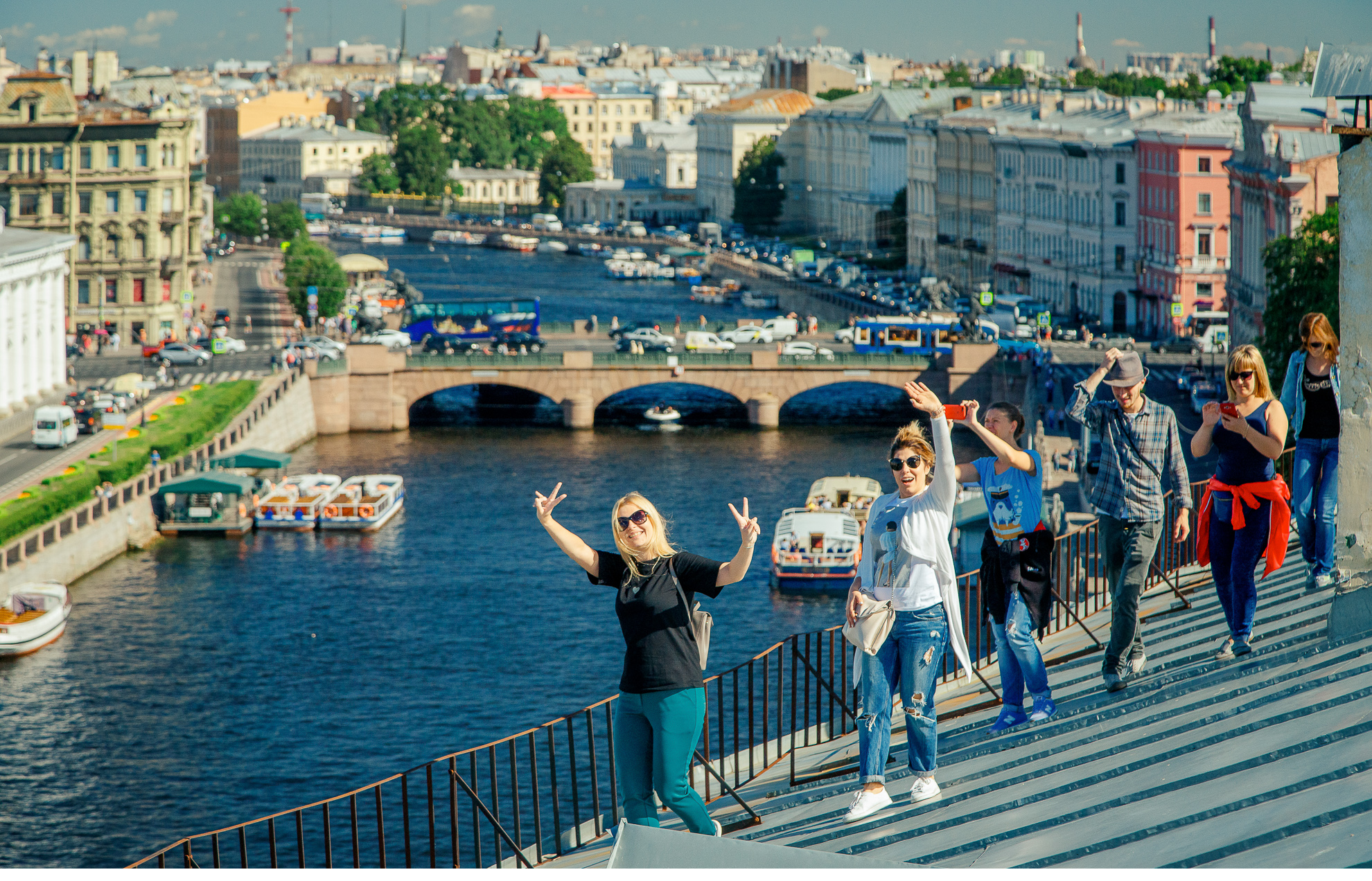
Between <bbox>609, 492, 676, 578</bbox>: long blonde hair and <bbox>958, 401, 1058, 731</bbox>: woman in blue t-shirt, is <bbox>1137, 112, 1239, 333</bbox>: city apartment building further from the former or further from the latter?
<bbox>609, 492, 676, 578</bbox>: long blonde hair

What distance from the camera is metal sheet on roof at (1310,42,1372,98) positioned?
8594 mm

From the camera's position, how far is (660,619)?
7957mm

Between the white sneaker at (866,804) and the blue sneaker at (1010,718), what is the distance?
138 cm

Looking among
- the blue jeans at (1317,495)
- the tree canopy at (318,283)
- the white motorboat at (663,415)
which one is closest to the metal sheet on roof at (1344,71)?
the blue jeans at (1317,495)

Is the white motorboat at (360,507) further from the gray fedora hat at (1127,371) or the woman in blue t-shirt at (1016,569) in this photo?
the gray fedora hat at (1127,371)

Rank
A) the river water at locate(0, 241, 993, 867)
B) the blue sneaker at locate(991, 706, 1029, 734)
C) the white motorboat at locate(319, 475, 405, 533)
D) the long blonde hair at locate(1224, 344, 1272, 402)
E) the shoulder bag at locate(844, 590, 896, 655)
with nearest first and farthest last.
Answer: the shoulder bag at locate(844, 590, 896, 655) → the long blonde hair at locate(1224, 344, 1272, 402) → the blue sneaker at locate(991, 706, 1029, 734) → the river water at locate(0, 241, 993, 867) → the white motorboat at locate(319, 475, 405, 533)

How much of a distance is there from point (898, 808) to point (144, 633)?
29.8 metres

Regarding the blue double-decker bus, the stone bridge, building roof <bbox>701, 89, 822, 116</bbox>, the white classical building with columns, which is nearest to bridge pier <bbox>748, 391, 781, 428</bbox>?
the stone bridge

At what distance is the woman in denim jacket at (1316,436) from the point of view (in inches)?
417

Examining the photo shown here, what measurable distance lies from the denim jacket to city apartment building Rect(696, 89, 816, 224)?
119971 mm

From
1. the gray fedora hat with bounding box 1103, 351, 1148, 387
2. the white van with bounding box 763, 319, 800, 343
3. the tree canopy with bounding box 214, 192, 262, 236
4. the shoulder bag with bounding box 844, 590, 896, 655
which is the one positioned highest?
the tree canopy with bounding box 214, 192, 262, 236

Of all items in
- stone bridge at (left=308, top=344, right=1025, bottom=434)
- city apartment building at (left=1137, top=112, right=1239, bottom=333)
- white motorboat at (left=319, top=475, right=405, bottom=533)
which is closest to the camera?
white motorboat at (left=319, top=475, right=405, bottom=533)

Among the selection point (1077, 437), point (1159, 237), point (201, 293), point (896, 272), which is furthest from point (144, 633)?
point (896, 272)

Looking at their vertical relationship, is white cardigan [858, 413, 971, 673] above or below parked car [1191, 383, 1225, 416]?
above
